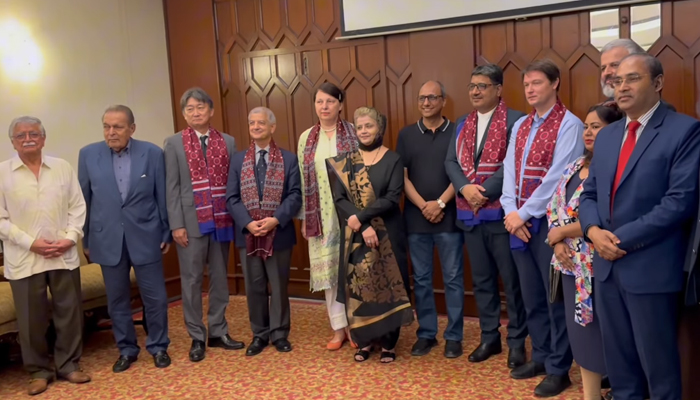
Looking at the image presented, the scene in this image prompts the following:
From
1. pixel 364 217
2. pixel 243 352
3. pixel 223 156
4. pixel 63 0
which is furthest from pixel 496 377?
pixel 63 0

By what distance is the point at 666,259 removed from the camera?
2.36 m

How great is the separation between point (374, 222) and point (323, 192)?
1.71ft

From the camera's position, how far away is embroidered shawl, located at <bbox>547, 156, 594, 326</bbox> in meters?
2.70

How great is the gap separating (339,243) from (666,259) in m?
2.10

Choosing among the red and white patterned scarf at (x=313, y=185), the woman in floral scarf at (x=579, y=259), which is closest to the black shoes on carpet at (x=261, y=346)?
the red and white patterned scarf at (x=313, y=185)

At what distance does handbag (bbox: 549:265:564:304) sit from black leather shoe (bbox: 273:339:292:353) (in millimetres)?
1783

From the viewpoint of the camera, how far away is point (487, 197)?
3.40 meters

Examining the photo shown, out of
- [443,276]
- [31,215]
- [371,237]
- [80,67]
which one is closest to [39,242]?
[31,215]

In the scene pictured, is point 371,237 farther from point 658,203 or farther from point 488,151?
point 658,203

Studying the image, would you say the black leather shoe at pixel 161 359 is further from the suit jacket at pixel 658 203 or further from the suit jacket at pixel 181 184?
the suit jacket at pixel 658 203

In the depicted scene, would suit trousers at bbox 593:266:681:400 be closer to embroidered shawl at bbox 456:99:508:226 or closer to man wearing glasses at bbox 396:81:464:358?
embroidered shawl at bbox 456:99:508:226

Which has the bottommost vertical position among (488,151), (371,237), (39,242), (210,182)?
(371,237)

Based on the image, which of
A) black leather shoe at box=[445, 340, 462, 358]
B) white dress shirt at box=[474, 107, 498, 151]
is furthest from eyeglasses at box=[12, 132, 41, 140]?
black leather shoe at box=[445, 340, 462, 358]

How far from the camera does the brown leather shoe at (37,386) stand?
3592 millimetres
